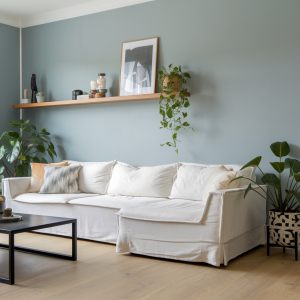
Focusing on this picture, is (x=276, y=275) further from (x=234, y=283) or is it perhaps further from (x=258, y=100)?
(x=258, y=100)

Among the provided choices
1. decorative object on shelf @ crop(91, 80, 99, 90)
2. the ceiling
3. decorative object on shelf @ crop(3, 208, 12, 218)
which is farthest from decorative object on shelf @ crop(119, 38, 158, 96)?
decorative object on shelf @ crop(3, 208, 12, 218)

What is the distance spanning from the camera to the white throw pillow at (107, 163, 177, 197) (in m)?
3.92

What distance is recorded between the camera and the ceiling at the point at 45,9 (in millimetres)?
4770

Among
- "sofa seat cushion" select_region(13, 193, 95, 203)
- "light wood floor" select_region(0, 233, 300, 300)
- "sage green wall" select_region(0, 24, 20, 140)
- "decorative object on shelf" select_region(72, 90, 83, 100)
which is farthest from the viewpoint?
"sage green wall" select_region(0, 24, 20, 140)

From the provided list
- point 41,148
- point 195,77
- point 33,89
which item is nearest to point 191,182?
point 195,77

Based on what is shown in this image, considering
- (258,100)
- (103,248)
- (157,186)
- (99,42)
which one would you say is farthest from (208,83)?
(103,248)

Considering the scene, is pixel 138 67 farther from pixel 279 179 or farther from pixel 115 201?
pixel 279 179

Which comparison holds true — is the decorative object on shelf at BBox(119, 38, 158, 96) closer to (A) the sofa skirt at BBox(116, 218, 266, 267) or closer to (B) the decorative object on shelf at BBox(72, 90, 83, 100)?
(B) the decorative object on shelf at BBox(72, 90, 83, 100)

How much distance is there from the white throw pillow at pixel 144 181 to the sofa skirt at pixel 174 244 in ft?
2.34

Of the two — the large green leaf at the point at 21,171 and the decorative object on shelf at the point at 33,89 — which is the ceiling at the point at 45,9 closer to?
the decorative object on shelf at the point at 33,89

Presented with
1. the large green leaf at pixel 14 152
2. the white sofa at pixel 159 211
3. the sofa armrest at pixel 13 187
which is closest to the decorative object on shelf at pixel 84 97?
the white sofa at pixel 159 211

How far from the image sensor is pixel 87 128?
4949mm

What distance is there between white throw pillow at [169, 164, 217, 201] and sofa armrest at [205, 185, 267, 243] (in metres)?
0.51

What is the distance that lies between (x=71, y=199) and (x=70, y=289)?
153 cm
